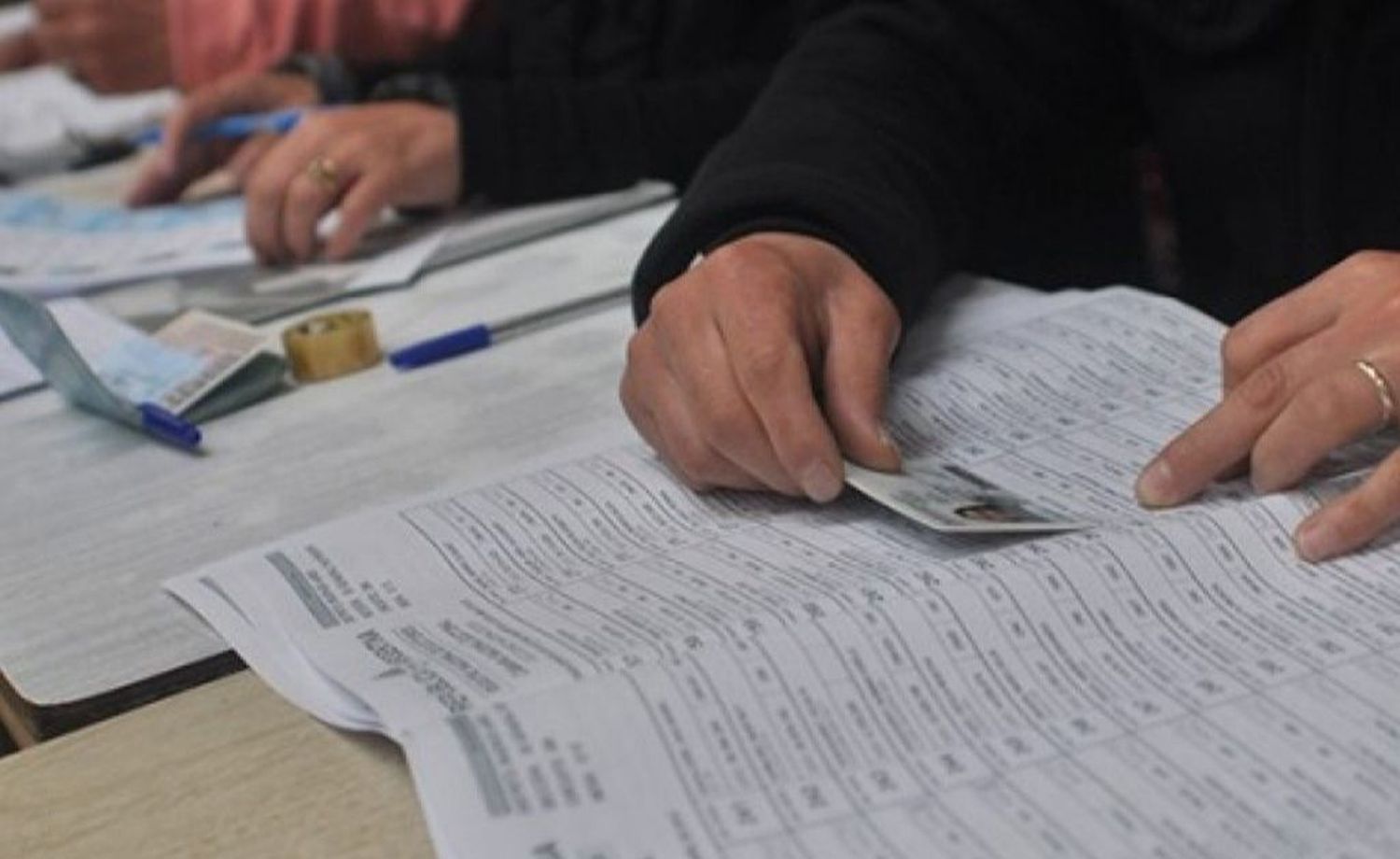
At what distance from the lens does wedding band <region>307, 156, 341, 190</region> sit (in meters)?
1.11

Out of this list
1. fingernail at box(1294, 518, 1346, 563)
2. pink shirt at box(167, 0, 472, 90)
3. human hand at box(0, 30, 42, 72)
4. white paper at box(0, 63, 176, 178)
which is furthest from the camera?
human hand at box(0, 30, 42, 72)

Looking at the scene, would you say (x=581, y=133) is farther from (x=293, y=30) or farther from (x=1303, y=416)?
(x=1303, y=416)

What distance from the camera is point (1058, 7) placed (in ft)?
3.36

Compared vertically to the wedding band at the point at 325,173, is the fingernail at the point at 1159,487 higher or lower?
higher

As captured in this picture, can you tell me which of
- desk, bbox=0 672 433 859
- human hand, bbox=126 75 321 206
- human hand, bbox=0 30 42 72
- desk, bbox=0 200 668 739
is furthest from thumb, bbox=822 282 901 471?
human hand, bbox=0 30 42 72

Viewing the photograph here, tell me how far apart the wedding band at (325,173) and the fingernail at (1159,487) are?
636mm

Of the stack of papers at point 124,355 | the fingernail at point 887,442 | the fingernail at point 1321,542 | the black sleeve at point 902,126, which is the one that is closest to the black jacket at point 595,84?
the black sleeve at point 902,126

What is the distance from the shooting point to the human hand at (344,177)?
1.10 m

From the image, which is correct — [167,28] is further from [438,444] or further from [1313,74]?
[1313,74]

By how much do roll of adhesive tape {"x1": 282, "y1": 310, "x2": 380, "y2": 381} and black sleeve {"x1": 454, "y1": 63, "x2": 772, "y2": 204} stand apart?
0.86ft

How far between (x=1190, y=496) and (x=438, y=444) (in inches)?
13.2

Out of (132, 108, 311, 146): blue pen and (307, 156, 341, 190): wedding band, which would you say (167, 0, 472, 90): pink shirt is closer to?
(132, 108, 311, 146): blue pen

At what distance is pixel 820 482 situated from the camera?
642mm

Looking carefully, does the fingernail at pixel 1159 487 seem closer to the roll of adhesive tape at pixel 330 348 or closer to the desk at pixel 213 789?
the desk at pixel 213 789
